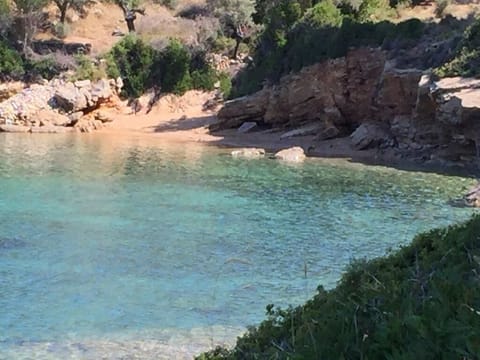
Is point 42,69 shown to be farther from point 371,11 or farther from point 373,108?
point 373,108

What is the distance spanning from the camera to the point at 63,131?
106ft

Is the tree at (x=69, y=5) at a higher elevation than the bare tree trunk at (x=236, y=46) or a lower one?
higher

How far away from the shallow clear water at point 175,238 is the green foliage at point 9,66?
14.7 meters

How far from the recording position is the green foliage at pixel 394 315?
302 cm

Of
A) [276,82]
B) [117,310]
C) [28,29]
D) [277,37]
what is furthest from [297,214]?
[28,29]

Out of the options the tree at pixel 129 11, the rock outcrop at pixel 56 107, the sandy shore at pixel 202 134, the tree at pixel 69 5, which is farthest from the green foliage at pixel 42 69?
the tree at pixel 69 5

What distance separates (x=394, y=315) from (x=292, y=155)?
66.4 feet

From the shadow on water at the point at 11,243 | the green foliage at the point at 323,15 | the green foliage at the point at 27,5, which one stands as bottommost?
the shadow on water at the point at 11,243

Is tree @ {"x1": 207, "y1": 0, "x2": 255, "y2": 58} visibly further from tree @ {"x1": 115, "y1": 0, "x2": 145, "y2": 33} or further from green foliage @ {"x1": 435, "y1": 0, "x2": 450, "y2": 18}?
green foliage @ {"x1": 435, "y1": 0, "x2": 450, "y2": 18}

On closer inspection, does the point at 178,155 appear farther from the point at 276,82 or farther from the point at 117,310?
the point at 117,310

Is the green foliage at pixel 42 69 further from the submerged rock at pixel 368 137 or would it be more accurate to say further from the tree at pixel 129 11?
the submerged rock at pixel 368 137

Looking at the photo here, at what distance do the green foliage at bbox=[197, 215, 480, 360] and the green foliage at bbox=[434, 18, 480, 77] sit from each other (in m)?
16.5

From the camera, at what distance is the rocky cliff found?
2028cm

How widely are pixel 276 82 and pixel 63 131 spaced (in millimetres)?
9784
